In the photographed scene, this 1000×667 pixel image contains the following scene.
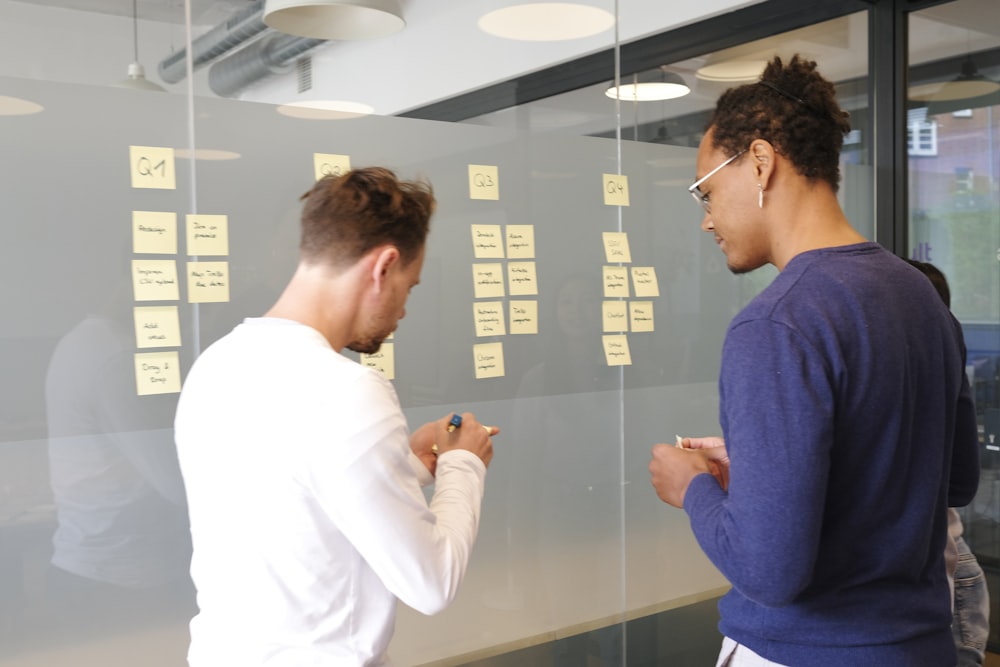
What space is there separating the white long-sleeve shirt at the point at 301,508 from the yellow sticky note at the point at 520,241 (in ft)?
4.34

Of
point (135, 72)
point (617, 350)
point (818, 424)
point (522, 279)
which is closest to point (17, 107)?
point (135, 72)

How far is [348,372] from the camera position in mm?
1152

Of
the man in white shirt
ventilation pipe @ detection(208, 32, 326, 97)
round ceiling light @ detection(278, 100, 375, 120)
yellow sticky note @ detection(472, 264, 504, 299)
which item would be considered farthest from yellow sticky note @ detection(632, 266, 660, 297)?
the man in white shirt

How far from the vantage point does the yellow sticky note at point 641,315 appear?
278 centimetres

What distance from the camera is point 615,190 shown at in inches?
107

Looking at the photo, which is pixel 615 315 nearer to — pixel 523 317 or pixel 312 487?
pixel 523 317

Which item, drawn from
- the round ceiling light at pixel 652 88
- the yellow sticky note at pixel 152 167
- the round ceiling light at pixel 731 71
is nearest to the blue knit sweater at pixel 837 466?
the yellow sticky note at pixel 152 167

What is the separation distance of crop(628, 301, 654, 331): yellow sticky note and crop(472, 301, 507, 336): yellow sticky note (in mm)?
479

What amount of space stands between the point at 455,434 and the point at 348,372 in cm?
37

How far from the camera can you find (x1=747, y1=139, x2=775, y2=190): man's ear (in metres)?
1.35

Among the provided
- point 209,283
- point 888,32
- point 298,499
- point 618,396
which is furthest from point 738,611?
point 888,32

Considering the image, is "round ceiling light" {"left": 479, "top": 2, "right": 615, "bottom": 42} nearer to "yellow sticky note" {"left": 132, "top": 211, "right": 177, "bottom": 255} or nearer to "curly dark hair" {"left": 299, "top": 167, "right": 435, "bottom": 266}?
"yellow sticky note" {"left": 132, "top": 211, "right": 177, "bottom": 255}

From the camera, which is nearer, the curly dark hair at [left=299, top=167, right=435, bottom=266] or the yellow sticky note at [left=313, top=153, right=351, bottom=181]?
the curly dark hair at [left=299, top=167, right=435, bottom=266]

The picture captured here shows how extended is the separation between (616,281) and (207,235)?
1241 mm
